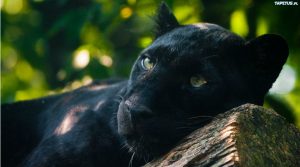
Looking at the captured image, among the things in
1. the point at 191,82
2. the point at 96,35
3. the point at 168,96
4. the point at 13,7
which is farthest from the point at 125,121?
the point at 13,7

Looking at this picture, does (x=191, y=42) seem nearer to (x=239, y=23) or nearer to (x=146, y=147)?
(x=146, y=147)

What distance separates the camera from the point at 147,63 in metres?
3.58

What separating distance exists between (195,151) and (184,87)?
64cm

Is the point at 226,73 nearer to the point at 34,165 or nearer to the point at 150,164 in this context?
the point at 150,164

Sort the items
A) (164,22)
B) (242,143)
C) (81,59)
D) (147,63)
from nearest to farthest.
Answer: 1. (242,143)
2. (147,63)
3. (164,22)
4. (81,59)

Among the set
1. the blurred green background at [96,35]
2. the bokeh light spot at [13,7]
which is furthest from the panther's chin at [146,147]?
the bokeh light spot at [13,7]

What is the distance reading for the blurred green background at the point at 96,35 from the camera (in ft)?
18.2

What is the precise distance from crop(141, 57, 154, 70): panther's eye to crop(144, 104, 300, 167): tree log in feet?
2.43

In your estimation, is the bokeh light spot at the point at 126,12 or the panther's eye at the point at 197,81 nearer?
the panther's eye at the point at 197,81

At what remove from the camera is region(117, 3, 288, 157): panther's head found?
309 centimetres

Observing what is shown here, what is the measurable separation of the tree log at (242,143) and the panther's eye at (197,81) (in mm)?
363

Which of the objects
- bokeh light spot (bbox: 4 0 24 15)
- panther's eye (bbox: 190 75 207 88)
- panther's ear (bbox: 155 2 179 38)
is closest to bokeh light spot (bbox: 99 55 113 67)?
bokeh light spot (bbox: 4 0 24 15)

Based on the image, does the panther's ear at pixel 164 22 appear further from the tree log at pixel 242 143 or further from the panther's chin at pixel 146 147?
the tree log at pixel 242 143

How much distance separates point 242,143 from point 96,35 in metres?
4.71
